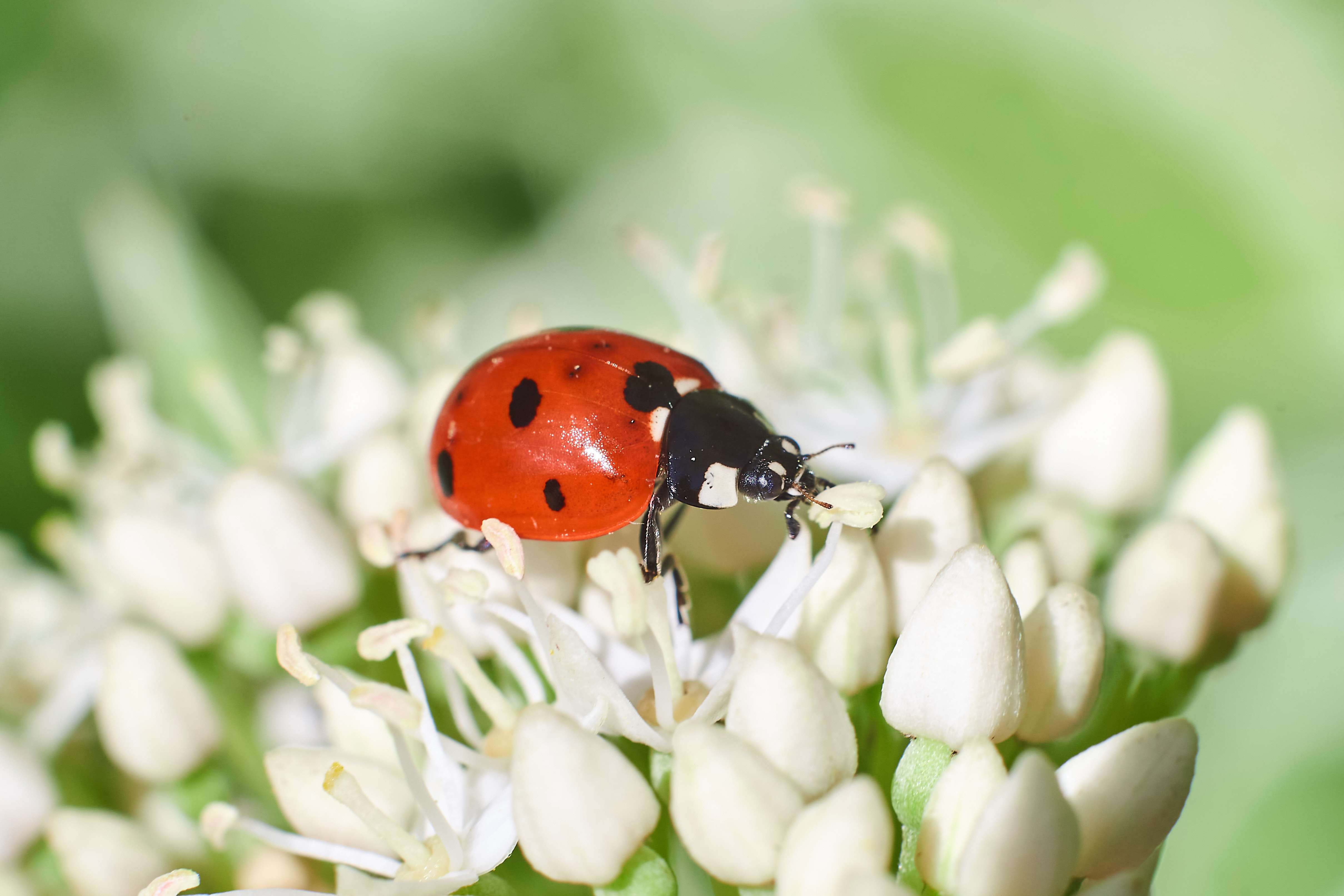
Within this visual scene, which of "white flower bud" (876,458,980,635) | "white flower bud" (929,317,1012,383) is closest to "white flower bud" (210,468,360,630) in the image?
"white flower bud" (876,458,980,635)

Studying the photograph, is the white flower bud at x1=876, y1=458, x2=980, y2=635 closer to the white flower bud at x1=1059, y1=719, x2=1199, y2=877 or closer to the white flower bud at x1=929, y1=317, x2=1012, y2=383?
the white flower bud at x1=1059, y1=719, x2=1199, y2=877

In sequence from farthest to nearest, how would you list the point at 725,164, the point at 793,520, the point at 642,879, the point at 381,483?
1. the point at 725,164
2. the point at 381,483
3. the point at 793,520
4. the point at 642,879

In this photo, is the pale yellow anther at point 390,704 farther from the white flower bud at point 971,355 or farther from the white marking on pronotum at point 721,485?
the white flower bud at point 971,355

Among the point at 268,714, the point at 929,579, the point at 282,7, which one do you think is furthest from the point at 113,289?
the point at 929,579

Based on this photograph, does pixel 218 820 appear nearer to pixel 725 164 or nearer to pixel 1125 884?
pixel 1125 884

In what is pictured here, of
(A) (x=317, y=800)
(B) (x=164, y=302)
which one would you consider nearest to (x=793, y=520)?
(A) (x=317, y=800)

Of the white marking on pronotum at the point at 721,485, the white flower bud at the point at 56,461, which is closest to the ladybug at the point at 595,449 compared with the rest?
the white marking on pronotum at the point at 721,485
